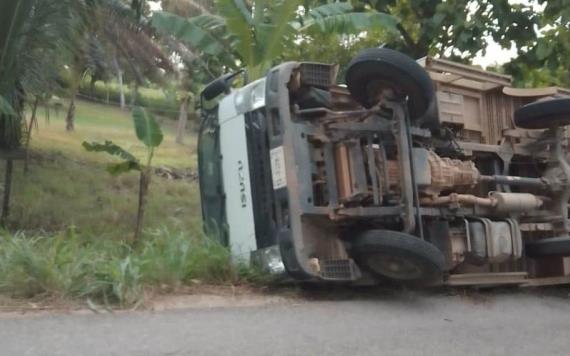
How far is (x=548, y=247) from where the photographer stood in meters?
7.12

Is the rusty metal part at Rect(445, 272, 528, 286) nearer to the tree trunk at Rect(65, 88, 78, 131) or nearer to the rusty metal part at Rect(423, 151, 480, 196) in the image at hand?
the rusty metal part at Rect(423, 151, 480, 196)

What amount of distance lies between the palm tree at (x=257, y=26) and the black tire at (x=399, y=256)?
4.20 metres

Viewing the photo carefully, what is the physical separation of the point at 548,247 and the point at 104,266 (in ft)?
13.6

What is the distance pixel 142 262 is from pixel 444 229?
97.4 inches

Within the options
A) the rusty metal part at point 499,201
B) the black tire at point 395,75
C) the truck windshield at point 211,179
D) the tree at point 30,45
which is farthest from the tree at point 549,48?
the tree at point 30,45

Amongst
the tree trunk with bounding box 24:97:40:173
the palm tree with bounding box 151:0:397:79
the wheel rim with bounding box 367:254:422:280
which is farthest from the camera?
the tree trunk with bounding box 24:97:40:173

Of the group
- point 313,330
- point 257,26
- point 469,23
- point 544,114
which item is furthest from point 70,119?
point 313,330

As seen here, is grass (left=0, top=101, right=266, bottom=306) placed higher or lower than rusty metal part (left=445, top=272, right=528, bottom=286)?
higher

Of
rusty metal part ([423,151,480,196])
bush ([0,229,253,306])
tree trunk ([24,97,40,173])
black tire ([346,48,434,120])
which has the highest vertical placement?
tree trunk ([24,97,40,173])

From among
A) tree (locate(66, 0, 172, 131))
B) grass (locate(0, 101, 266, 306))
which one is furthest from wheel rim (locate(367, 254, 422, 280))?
tree (locate(66, 0, 172, 131))

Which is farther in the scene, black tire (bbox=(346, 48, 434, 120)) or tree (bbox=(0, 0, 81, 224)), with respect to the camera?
tree (bbox=(0, 0, 81, 224))

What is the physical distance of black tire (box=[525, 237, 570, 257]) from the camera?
7020 mm

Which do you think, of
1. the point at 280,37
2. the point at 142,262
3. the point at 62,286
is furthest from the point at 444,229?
the point at 280,37

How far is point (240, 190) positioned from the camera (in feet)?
20.9
